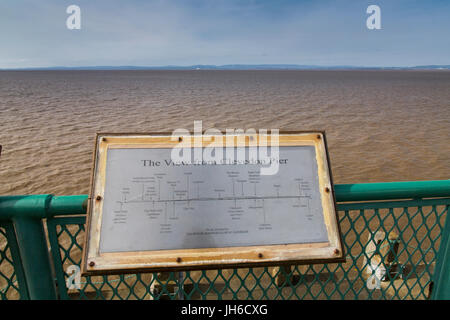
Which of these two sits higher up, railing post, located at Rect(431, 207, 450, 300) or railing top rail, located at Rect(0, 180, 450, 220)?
railing top rail, located at Rect(0, 180, 450, 220)

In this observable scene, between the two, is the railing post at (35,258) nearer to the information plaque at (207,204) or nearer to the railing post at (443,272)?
the information plaque at (207,204)

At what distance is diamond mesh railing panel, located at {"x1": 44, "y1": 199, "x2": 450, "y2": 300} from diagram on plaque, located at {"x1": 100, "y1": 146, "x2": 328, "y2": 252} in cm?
22

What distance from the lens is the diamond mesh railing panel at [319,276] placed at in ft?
6.39

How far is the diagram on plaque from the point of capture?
5.46ft

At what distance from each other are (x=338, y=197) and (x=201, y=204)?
830 millimetres

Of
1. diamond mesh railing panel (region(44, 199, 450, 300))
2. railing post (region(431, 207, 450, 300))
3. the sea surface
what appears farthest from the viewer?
the sea surface

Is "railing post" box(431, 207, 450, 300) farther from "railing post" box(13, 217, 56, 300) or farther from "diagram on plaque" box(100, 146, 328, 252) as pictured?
"railing post" box(13, 217, 56, 300)

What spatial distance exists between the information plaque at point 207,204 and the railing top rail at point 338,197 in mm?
134

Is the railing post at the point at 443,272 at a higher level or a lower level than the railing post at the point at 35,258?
lower

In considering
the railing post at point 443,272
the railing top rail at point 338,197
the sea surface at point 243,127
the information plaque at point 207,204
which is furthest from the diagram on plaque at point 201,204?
the sea surface at point 243,127

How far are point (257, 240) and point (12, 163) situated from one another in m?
15.2

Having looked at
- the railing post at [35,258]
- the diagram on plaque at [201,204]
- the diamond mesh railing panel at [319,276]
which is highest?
the diagram on plaque at [201,204]

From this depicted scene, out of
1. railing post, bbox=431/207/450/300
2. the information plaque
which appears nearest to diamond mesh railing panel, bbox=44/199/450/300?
railing post, bbox=431/207/450/300

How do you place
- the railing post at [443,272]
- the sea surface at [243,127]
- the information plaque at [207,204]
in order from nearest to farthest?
the information plaque at [207,204], the railing post at [443,272], the sea surface at [243,127]
